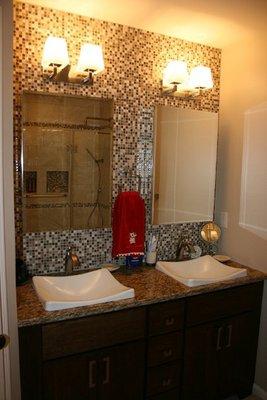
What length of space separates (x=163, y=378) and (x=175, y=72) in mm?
1858

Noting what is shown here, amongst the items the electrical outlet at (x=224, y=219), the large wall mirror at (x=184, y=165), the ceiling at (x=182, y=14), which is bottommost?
the electrical outlet at (x=224, y=219)

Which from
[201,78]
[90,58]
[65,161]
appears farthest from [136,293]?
[201,78]

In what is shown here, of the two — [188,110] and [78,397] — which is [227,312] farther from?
[188,110]

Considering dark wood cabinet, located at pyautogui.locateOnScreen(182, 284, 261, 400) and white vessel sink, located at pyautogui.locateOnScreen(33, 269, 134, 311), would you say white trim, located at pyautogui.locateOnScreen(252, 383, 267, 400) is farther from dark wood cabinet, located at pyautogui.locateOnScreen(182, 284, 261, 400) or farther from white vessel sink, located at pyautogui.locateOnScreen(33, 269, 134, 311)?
white vessel sink, located at pyautogui.locateOnScreen(33, 269, 134, 311)

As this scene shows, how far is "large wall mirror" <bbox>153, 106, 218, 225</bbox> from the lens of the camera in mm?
2225

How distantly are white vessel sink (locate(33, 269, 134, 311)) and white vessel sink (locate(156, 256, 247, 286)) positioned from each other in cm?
39

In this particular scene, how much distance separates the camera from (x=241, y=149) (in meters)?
2.25

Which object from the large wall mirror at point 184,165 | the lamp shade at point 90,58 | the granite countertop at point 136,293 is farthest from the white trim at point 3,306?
the large wall mirror at point 184,165

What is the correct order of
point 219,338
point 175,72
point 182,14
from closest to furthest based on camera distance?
point 182,14
point 219,338
point 175,72

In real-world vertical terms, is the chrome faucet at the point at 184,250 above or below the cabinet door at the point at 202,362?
above

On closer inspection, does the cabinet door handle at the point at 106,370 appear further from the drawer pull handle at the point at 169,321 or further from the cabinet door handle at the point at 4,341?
the cabinet door handle at the point at 4,341

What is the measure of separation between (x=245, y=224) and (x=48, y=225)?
4.36 ft

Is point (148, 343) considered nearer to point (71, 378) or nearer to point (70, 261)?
point (71, 378)

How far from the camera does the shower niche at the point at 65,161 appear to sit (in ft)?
6.07
